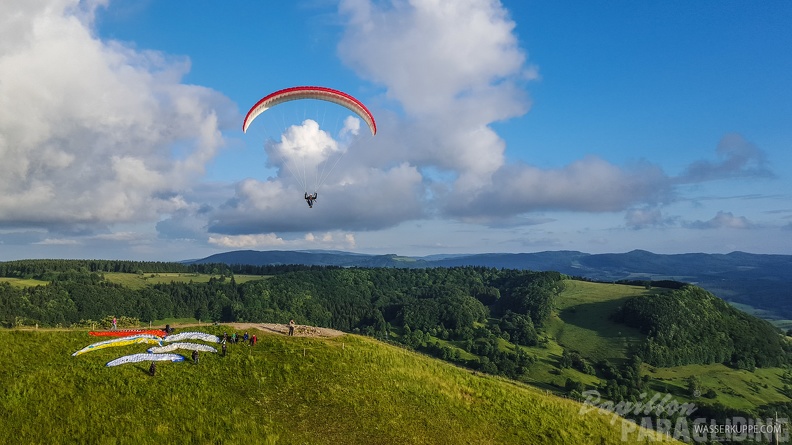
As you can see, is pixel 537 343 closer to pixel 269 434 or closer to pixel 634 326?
pixel 634 326

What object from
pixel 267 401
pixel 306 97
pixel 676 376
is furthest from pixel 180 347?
pixel 676 376

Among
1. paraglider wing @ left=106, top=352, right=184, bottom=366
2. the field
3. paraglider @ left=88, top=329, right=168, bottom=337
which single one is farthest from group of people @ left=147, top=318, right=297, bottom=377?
the field

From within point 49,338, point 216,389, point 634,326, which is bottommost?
point 634,326

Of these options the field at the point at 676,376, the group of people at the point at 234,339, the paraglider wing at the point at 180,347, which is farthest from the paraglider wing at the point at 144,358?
the field at the point at 676,376

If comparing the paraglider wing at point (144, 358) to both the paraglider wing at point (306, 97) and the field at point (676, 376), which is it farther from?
the field at point (676, 376)

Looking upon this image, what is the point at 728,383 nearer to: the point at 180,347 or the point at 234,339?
the point at 234,339

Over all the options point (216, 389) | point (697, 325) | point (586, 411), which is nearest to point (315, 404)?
point (216, 389)
